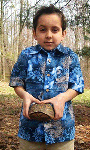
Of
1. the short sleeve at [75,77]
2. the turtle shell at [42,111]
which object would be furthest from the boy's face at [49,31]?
the turtle shell at [42,111]

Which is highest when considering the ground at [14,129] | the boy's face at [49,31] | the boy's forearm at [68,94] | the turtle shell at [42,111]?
the boy's face at [49,31]

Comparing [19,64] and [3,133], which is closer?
[19,64]

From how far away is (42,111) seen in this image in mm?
1315

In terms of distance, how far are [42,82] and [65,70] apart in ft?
0.65

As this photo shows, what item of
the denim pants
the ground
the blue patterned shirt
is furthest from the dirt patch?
the blue patterned shirt

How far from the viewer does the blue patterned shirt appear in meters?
1.51

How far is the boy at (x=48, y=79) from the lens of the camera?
1513mm

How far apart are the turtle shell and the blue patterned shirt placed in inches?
6.7

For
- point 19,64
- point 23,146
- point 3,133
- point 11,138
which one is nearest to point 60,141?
point 23,146

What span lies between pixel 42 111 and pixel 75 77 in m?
0.42

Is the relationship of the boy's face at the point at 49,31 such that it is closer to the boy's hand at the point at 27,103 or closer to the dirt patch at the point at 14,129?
the boy's hand at the point at 27,103

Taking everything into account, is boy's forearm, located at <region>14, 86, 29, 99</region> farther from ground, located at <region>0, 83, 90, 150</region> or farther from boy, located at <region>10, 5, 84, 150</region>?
ground, located at <region>0, 83, 90, 150</region>

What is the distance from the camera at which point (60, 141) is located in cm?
151

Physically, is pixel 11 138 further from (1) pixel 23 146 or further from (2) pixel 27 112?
(2) pixel 27 112
